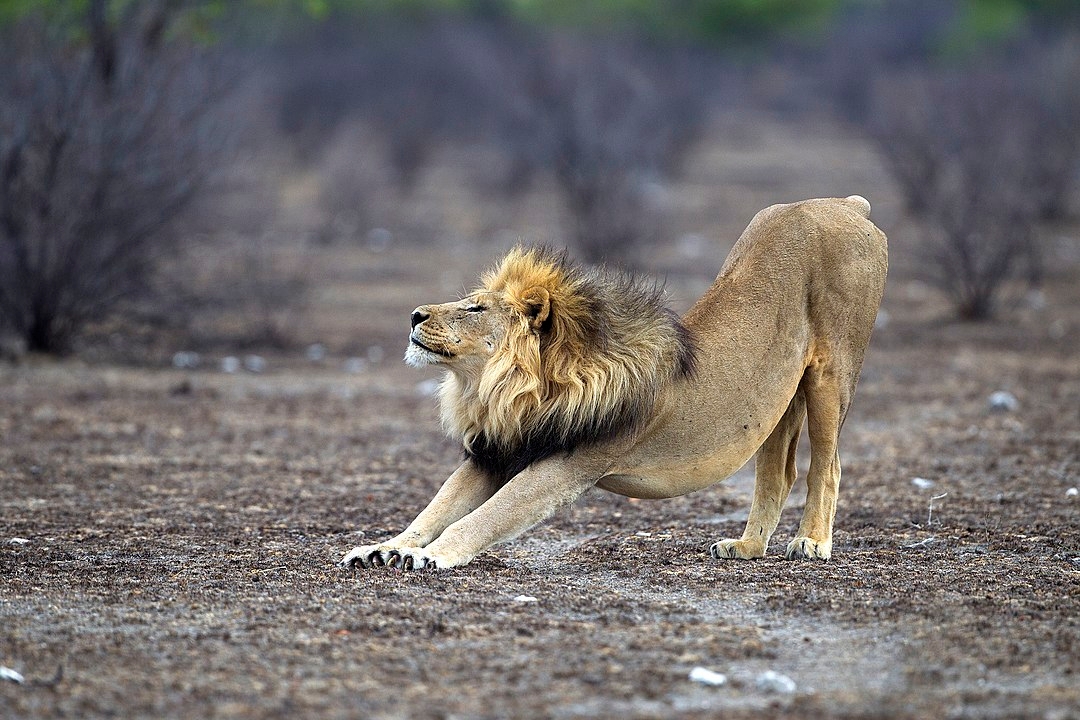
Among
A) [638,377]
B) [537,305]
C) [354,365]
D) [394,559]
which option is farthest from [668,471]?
[354,365]

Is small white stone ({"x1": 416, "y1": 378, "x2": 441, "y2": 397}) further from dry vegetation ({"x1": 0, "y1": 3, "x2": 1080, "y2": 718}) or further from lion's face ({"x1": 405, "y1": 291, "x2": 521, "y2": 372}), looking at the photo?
lion's face ({"x1": 405, "y1": 291, "x2": 521, "y2": 372})

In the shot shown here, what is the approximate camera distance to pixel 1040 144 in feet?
65.3

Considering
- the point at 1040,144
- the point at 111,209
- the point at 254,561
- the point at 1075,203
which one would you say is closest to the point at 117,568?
the point at 254,561

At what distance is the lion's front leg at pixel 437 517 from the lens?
5.29 meters

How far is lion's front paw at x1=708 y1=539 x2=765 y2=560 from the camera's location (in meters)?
5.77

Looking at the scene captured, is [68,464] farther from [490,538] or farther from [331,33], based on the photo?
[331,33]

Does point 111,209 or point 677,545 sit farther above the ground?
point 111,209

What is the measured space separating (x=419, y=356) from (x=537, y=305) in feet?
1.56

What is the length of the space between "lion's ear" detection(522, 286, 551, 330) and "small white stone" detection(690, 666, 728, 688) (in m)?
1.72

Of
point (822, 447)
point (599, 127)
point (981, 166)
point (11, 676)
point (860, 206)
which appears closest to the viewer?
point (11, 676)

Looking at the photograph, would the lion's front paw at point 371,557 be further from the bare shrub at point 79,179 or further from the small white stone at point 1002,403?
the bare shrub at point 79,179

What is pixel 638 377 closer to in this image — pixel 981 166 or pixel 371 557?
pixel 371 557

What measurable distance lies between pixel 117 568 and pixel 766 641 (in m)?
2.44

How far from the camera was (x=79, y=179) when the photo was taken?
36.8ft
